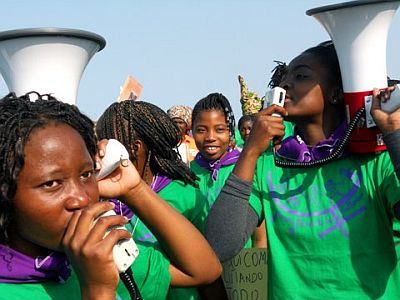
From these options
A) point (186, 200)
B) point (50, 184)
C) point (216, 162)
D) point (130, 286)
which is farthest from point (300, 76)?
point (216, 162)

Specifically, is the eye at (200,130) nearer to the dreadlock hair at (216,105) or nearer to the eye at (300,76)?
the dreadlock hair at (216,105)

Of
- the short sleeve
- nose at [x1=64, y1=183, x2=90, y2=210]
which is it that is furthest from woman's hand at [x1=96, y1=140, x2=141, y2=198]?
nose at [x1=64, y1=183, x2=90, y2=210]

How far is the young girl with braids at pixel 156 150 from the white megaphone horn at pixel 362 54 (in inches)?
30.7

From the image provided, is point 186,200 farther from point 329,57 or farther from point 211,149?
point 211,149

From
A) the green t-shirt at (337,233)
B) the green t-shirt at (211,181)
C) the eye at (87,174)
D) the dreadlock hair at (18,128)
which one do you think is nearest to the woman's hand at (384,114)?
the green t-shirt at (337,233)

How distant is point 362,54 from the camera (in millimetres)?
2854

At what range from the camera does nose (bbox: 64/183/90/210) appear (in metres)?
1.81

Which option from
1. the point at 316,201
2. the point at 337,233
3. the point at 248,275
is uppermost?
the point at 316,201

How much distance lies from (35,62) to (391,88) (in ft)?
4.25

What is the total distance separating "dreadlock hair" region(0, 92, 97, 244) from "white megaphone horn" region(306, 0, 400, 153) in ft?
3.70

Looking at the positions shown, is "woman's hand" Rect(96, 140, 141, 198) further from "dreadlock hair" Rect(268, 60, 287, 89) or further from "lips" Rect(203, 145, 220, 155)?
"lips" Rect(203, 145, 220, 155)

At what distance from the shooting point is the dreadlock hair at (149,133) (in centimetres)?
343

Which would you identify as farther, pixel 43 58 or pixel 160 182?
pixel 160 182

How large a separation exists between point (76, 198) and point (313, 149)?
1.38 metres
